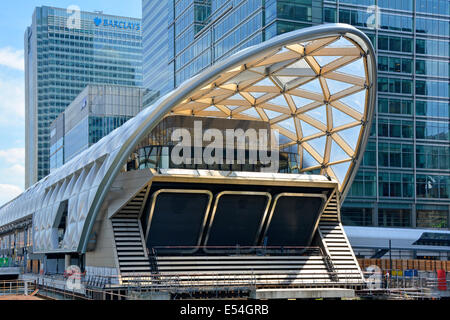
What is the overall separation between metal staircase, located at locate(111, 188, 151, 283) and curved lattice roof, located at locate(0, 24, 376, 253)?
76.8 inches

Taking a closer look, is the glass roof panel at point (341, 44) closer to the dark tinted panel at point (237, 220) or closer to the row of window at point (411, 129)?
the dark tinted panel at point (237, 220)

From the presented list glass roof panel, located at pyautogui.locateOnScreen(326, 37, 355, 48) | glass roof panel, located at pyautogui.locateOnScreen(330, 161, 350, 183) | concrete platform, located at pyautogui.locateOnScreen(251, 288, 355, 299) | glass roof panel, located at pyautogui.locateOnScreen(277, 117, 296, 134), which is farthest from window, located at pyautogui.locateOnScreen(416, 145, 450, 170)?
glass roof panel, located at pyautogui.locateOnScreen(326, 37, 355, 48)

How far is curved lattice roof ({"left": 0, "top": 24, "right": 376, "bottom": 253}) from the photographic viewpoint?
111 ft

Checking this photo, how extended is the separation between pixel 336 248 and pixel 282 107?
35.4 ft

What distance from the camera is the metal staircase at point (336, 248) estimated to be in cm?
4153

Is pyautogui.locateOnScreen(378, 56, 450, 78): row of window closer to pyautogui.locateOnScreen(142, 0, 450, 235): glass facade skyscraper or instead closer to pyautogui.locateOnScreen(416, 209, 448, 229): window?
pyautogui.locateOnScreen(142, 0, 450, 235): glass facade skyscraper

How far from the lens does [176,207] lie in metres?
41.4

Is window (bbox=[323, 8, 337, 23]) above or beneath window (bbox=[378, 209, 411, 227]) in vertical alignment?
above

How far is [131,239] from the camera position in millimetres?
40531

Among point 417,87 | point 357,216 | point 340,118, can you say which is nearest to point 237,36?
point 417,87

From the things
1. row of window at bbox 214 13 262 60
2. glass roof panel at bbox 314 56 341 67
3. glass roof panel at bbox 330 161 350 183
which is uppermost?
row of window at bbox 214 13 262 60

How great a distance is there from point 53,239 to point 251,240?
16686 millimetres

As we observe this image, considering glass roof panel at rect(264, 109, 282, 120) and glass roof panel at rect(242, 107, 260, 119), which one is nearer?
glass roof panel at rect(264, 109, 282, 120)
